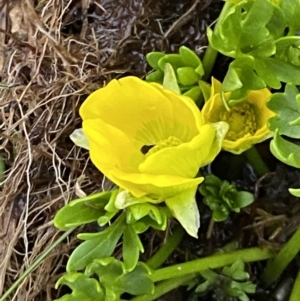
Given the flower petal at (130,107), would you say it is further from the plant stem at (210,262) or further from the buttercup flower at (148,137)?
the plant stem at (210,262)

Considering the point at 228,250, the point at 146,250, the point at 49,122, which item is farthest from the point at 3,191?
the point at 228,250

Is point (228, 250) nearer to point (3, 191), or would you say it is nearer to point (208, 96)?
point (208, 96)

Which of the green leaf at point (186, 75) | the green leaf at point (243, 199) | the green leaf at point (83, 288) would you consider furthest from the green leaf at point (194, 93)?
the green leaf at point (83, 288)

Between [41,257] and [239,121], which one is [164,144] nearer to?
[239,121]

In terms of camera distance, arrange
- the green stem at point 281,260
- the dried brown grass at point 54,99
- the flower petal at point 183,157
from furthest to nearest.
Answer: the dried brown grass at point 54,99 → the green stem at point 281,260 → the flower petal at point 183,157

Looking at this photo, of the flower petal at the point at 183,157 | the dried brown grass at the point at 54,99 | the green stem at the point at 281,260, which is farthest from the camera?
the dried brown grass at the point at 54,99

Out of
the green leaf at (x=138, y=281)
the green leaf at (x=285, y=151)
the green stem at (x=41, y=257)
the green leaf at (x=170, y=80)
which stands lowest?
the green stem at (x=41, y=257)

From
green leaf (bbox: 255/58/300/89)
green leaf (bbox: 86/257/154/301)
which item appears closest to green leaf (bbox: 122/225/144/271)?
green leaf (bbox: 86/257/154/301)

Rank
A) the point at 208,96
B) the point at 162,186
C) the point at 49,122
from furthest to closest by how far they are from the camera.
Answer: the point at 49,122
the point at 208,96
the point at 162,186
